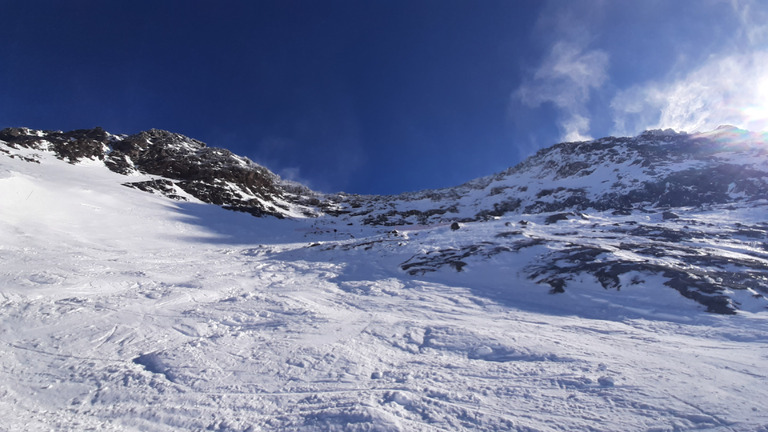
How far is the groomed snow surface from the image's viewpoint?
16.6 feet

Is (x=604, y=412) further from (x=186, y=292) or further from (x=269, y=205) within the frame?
(x=269, y=205)

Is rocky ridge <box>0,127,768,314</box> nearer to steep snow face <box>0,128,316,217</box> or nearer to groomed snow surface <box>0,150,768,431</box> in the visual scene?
steep snow face <box>0,128,316,217</box>

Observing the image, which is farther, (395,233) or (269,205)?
(269,205)

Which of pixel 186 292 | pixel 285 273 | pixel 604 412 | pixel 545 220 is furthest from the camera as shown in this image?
pixel 545 220

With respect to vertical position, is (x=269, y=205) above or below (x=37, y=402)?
above

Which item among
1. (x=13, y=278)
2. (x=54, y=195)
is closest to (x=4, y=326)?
(x=13, y=278)

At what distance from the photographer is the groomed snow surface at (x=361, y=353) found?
505cm

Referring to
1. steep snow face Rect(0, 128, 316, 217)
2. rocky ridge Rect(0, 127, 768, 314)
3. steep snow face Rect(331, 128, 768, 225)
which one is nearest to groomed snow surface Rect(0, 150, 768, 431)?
rocky ridge Rect(0, 127, 768, 314)

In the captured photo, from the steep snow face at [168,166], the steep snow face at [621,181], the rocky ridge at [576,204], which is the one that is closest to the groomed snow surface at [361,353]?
the rocky ridge at [576,204]

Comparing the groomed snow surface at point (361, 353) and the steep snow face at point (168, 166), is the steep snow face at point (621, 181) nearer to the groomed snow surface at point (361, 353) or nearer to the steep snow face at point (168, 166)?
the steep snow face at point (168, 166)

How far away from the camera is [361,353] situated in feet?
24.4

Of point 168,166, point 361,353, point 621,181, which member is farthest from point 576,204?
point 168,166

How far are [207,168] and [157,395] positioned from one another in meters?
63.8

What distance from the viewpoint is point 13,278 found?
1169 cm
